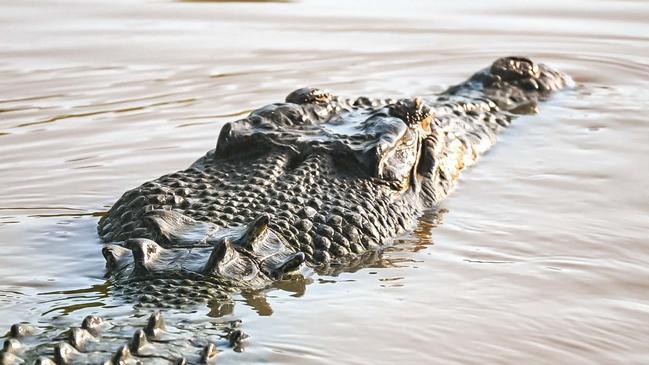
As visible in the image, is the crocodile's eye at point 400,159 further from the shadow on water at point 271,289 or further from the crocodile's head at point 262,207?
the shadow on water at point 271,289

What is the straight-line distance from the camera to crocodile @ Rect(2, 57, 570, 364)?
5180 millimetres

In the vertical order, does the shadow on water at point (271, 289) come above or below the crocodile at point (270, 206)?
below

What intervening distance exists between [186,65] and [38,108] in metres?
1.67

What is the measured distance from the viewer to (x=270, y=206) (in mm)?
6156

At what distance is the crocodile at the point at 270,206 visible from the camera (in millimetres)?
5180

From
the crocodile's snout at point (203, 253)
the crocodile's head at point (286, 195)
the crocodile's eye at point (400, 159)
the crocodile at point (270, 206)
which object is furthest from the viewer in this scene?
the crocodile's eye at point (400, 159)

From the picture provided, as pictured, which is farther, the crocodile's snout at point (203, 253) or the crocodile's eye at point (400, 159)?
the crocodile's eye at point (400, 159)

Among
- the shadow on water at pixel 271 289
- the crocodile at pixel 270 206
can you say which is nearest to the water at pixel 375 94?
the shadow on water at pixel 271 289

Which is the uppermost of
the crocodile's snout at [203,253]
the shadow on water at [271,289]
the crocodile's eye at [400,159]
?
the crocodile's eye at [400,159]

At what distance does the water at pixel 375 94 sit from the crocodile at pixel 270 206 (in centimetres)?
14

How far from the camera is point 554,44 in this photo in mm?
11531

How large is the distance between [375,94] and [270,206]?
151 inches

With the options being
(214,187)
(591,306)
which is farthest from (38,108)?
(591,306)

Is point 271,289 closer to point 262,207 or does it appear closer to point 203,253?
point 203,253
